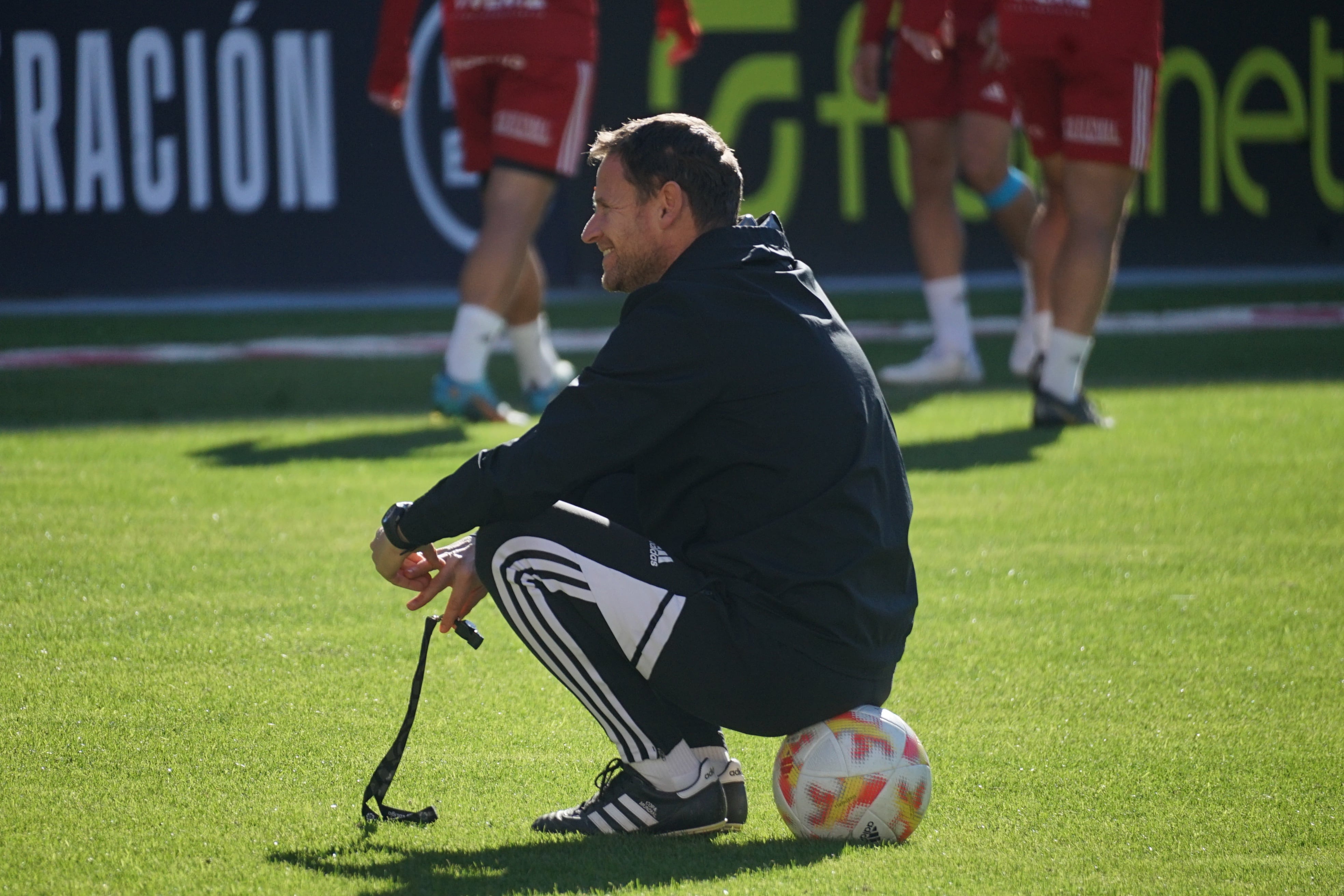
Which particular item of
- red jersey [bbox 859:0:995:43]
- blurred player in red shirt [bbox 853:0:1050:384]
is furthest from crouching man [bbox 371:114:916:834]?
blurred player in red shirt [bbox 853:0:1050:384]

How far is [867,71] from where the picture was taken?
23.9 feet

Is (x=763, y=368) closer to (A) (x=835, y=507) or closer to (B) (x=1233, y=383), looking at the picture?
(A) (x=835, y=507)

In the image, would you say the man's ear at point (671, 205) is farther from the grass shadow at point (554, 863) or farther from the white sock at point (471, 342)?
the white sock at point (471, 342)

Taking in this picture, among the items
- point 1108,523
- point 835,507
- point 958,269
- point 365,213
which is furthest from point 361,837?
point 365,213

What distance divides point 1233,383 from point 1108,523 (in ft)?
8.70

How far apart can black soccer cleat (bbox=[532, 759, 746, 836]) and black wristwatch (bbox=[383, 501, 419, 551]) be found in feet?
1.53

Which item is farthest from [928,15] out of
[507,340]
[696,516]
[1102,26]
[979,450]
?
[696,516]

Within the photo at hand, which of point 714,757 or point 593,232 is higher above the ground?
point 593,232

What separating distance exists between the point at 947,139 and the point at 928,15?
0.64 metres

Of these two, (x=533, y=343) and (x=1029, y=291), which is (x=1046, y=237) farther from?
(x=533, y=343)

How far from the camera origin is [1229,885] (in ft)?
7.99

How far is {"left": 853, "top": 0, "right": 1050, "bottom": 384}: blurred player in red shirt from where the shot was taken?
718 centimetres


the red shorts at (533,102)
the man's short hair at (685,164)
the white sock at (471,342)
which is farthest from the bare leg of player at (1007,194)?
the man's short hair at (685,164)

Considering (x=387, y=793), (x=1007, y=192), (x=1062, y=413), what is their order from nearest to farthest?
(x=387, y=793) → (x=1062, y=413) → (x=1007, y=192)
